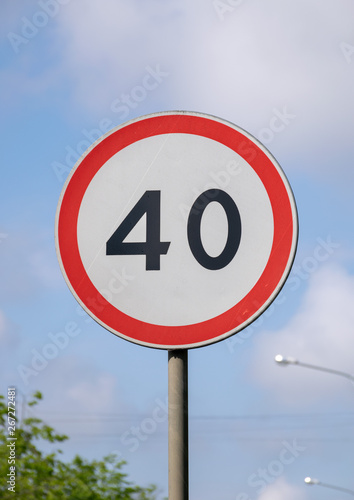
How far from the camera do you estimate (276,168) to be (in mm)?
2984

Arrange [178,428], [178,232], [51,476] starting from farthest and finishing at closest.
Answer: [51,476]
[178,232]
[178,428]

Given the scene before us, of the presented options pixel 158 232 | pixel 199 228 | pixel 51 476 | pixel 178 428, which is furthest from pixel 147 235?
pixel 51 476

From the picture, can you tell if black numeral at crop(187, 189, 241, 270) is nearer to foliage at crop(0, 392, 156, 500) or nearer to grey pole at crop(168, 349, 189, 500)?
grey pole at crop(168, 349, 189, 500)

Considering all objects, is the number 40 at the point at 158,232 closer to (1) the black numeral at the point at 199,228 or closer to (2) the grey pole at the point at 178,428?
(1) the black numeral at the point at 199,228

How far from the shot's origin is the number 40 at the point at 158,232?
113 inches

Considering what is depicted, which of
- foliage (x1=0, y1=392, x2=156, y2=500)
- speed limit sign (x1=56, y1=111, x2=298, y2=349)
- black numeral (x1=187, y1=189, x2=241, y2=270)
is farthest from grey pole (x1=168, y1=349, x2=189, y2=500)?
foliage (x1=0, y1=392, x2=156, y2=500)

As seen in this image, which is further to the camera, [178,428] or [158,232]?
[158,232]

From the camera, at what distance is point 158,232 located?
2.89 m

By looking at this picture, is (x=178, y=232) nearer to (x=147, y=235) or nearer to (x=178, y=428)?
(x=147, y=235)

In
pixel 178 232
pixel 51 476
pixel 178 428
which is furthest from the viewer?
pixel 51 476

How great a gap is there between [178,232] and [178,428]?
60 cm

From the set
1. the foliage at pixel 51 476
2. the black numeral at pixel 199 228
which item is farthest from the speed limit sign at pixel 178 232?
the foliage at pixel 51 476

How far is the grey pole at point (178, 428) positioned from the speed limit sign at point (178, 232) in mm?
76

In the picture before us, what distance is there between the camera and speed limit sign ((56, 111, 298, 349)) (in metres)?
2.85
